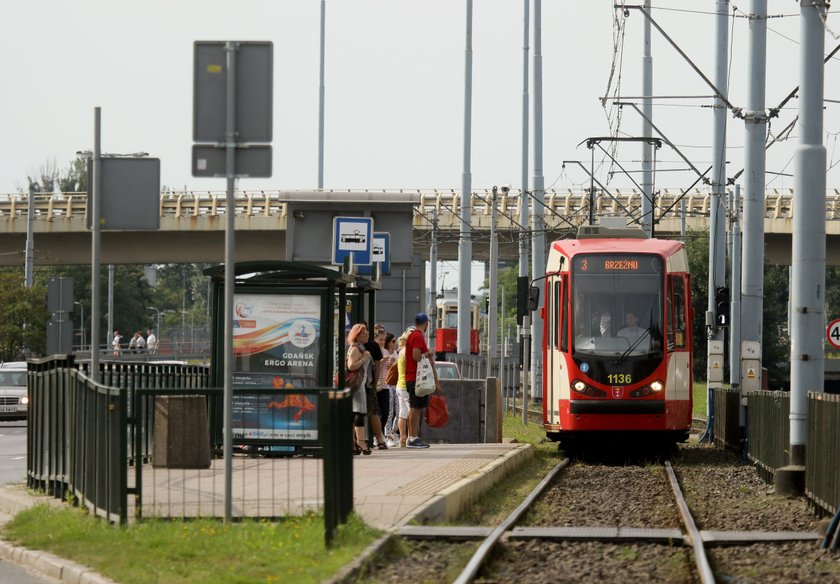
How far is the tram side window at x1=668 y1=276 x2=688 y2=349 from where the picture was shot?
22906 millimetres

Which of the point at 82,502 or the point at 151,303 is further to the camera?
the point at 151,303

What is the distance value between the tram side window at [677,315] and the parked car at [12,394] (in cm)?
1730

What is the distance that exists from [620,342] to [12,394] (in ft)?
57.1

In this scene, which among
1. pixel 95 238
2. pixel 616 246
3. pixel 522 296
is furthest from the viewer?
pixel 522 296

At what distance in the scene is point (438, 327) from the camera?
2958 inches

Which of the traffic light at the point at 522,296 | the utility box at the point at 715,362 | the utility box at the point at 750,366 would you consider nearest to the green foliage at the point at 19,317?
the utility box at the point at 715,362

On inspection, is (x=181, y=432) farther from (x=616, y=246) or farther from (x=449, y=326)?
(x=449, y=326)

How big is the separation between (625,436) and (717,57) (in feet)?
39.5

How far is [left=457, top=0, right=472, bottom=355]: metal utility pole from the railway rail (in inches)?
1236

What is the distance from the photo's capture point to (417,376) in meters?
20.3

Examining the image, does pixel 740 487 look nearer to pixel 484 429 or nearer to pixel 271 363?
pixel 271 363

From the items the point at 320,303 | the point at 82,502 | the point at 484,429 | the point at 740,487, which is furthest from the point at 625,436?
the point at 82,502

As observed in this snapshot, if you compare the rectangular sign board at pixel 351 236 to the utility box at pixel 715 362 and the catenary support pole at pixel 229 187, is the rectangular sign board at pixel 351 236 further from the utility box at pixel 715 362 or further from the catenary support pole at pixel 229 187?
the utility box at pixel 715 362

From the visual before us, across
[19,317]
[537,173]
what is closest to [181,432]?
[537,173]
